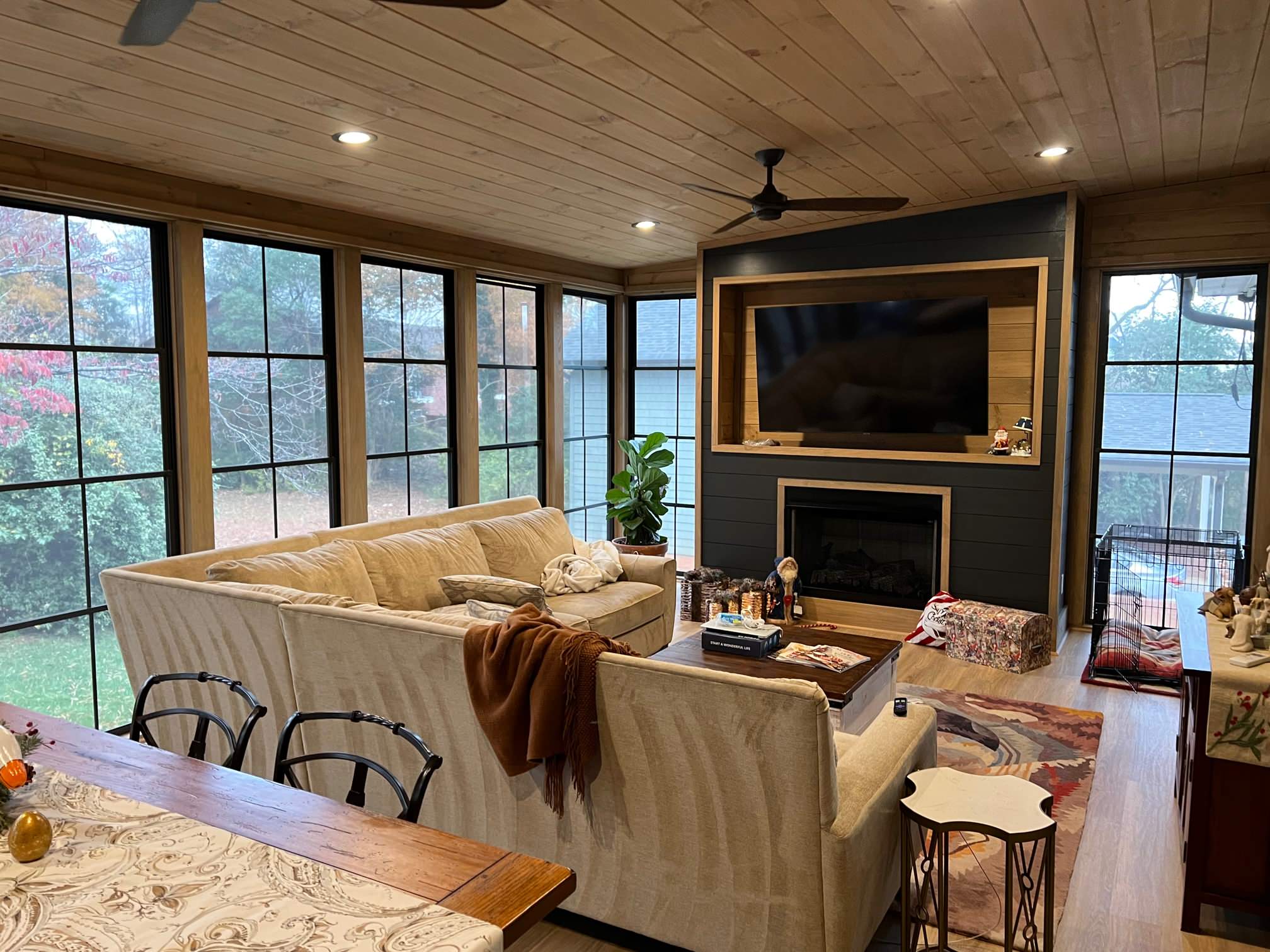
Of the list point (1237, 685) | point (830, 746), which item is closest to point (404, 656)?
point (830, 746)

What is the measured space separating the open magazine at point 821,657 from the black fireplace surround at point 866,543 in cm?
209

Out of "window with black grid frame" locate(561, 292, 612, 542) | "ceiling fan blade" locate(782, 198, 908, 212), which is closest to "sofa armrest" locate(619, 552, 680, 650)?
"window with black grid frame" locate(561, 292, 612, 542)

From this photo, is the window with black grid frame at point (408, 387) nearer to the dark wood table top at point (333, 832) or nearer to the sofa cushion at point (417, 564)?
the sofa cushion at point (417, 564)

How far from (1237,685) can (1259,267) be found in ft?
12.9

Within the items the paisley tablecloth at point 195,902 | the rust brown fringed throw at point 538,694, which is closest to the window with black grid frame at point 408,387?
the rust brown fringed throw at point 538,694

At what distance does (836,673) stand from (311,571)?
7.32 ft

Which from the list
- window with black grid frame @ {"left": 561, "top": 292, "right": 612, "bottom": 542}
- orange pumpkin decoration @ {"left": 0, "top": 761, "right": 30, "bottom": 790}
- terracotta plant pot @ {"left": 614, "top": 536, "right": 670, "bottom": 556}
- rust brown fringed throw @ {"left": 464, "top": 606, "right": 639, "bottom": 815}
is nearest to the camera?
orange pumpkin decoration @ {"left": 0, "top": 761, "right": 30, "bottom": 790}

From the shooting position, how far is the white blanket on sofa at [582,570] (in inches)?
203

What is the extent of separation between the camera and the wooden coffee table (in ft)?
12.2

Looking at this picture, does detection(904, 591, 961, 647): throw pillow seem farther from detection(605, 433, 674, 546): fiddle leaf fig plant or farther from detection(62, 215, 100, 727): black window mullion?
detection(62, 215, 100, 727): black window mullion

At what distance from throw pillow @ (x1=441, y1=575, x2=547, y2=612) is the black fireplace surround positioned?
2.57 meters

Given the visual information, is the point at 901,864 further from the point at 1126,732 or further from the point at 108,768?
the point at 1126,732

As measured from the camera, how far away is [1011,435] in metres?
5.86

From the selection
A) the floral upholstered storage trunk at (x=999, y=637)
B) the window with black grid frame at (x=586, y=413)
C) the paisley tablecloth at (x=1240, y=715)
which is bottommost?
the floral upholstered storage trunk at (x=999, y=637)
